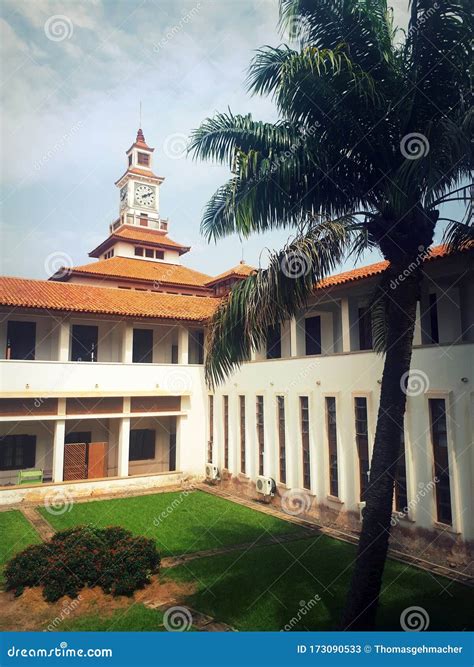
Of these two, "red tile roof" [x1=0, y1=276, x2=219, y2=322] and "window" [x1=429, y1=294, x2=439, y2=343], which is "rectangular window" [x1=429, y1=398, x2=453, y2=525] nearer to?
"window" [x1=429, y1=294, x2=439, y2=343]

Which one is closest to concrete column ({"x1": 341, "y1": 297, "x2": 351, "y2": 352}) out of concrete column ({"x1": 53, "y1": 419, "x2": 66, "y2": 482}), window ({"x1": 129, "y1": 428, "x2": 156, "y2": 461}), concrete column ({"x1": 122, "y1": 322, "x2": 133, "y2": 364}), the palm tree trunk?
the palm tree trunk

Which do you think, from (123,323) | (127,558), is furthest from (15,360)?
(127,558)

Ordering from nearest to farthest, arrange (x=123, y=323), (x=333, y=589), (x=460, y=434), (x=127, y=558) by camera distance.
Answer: (x=333, y=589)
(x=127, y=558)
(x=460, y=434)
(x=123, y=323)

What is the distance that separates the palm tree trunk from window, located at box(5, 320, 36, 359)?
1712 centimetres

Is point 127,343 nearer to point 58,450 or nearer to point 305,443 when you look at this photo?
point 58,450

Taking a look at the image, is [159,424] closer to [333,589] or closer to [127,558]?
[127,558]

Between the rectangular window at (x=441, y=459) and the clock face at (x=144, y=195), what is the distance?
34291mm

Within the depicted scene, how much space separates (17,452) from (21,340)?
4852 millimetres

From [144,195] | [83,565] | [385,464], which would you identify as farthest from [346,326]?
[144,195]

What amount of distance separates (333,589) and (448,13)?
10.0m

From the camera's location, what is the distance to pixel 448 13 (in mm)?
7086

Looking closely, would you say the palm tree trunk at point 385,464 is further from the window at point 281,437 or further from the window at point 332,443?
the window at point 281,437

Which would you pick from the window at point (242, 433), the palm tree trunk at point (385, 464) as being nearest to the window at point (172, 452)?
the window at point (242, 433)

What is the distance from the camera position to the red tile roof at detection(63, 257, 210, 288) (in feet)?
98.5
